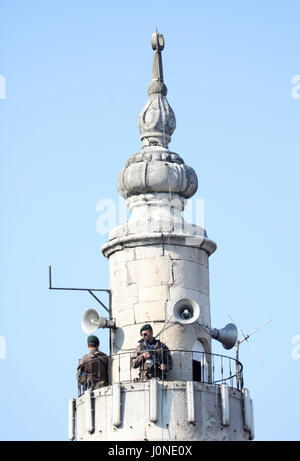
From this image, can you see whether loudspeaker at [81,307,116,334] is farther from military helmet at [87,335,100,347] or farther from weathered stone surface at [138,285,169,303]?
weathered stone surface at [138,285,169,303]

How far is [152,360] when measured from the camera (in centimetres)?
5762

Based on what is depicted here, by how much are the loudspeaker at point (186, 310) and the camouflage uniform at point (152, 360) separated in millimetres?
1113

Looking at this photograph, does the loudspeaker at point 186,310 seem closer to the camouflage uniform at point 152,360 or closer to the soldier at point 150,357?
the soldier at point 150,357

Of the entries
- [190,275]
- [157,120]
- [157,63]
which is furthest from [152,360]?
[157,63]

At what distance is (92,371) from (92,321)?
5.01 feet

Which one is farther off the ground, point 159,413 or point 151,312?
point 151,312

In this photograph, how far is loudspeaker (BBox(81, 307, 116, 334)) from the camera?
59.1 m

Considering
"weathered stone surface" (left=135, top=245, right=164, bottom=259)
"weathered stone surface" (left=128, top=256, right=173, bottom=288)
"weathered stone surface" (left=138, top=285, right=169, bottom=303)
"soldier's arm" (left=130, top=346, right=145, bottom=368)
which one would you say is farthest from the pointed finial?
"soldier's arm" (left=130, top=346, right=145, bottom=368)

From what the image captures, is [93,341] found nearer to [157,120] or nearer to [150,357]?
[150,357]

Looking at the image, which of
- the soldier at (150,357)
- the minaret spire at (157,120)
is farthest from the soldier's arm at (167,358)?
the minaret spire at (157,120)

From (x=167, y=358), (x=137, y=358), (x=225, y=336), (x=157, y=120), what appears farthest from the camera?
(x=157, y=120)

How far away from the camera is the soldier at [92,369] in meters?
58.8
